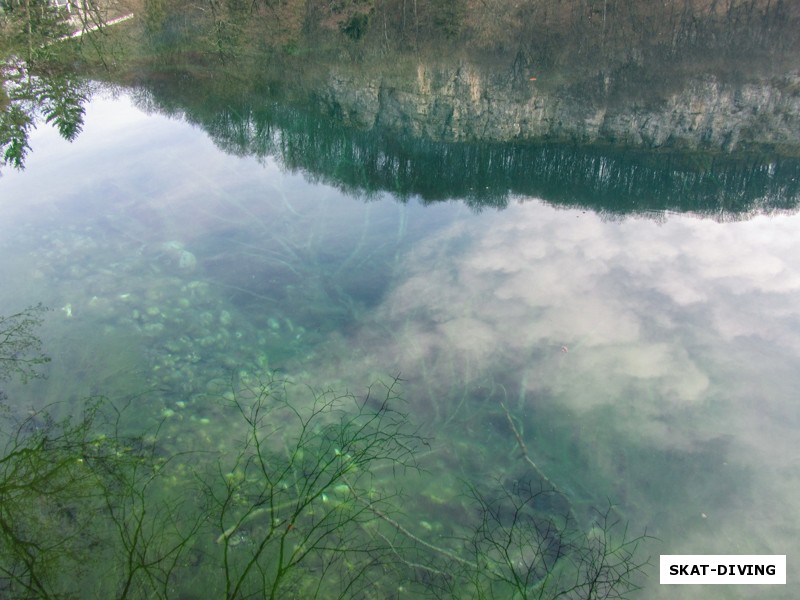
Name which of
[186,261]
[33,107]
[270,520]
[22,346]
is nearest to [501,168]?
[186,261]

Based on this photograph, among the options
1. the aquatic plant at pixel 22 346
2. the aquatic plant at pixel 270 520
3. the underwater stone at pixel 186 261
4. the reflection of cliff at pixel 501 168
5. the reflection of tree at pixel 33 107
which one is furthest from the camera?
the reflection of tree at pixel 33 107

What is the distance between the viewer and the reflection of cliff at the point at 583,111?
10.0 meters

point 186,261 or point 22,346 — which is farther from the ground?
point 186,261

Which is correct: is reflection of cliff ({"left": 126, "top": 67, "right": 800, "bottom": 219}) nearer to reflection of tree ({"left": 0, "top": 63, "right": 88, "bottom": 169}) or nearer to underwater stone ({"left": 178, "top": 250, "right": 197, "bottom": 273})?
reflection of tree ({"left": 0, "top": 63, "right": 88, "bottom": 169})

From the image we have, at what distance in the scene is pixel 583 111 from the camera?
34.4 feet

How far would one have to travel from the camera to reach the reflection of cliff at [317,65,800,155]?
10039 millimetres

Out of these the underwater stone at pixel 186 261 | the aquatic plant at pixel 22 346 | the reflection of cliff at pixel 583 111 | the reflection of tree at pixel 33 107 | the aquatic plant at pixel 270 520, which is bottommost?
the aquatic plant at pixel 270 520

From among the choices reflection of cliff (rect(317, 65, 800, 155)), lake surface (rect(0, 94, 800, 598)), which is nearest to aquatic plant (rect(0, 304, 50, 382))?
lake surface (rect(0, 94, 800, 598))

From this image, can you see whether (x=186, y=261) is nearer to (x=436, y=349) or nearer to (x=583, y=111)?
(x=436, y=349)

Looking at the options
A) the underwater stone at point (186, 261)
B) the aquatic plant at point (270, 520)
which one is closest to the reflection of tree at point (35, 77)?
the underwater stone at point (186, 261)

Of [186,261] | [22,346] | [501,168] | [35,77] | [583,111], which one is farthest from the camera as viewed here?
[35,77]

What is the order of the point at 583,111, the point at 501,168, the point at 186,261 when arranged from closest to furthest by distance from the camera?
the point at 186,261
the point at 501,168
the point at 583,111

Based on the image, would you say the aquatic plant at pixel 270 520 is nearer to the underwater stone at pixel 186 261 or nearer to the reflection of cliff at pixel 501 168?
the underwater stone at pixel 186 261

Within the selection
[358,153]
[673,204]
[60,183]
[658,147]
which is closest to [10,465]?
[60,183]
